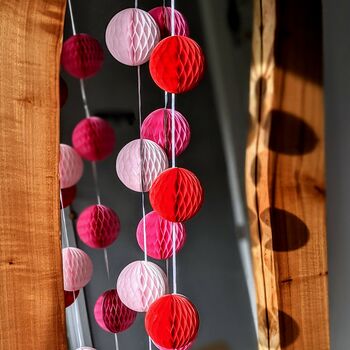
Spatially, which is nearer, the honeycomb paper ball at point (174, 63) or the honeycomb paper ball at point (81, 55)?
the honeycomb paper ball at point (174, 63)

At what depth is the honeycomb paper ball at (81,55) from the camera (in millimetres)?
742

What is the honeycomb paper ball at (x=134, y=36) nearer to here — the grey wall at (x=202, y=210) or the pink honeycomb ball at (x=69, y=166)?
the pink honeycomb ball at (x=69, y=166)

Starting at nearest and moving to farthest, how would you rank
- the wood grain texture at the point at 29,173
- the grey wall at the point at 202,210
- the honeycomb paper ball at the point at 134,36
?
the wood grain texture at the point at 29,173, the honeycomb paper ball at the point at 134,36, the grey wall at the point at 202,210

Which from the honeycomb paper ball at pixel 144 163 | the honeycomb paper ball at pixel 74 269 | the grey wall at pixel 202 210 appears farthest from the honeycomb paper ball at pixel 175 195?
the grey wall at pixel 202 210

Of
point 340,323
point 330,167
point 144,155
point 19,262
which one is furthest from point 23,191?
point 340,323

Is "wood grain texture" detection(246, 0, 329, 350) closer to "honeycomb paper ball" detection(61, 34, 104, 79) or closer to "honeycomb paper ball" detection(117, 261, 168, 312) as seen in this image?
"honeycomb paper ball" detection(117, 261, 168, 312)

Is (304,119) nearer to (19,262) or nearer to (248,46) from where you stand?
(19,262)

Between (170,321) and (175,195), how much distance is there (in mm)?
149

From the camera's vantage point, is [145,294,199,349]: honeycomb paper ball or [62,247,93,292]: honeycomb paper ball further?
[62,247,93,292]: honeycomb paper ball

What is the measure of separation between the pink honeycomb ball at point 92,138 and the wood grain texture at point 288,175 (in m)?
0.26

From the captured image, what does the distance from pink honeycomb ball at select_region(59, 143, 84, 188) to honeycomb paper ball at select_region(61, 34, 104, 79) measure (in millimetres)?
115

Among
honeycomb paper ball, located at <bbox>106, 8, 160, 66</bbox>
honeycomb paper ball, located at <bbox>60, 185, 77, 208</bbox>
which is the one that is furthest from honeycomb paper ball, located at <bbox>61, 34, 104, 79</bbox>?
honeycomb paper ball, located at <bbox>60, 185, 77, 208</bbox>

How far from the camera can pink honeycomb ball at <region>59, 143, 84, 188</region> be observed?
77 centimetres

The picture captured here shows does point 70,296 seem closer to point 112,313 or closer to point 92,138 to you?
point 112,313
